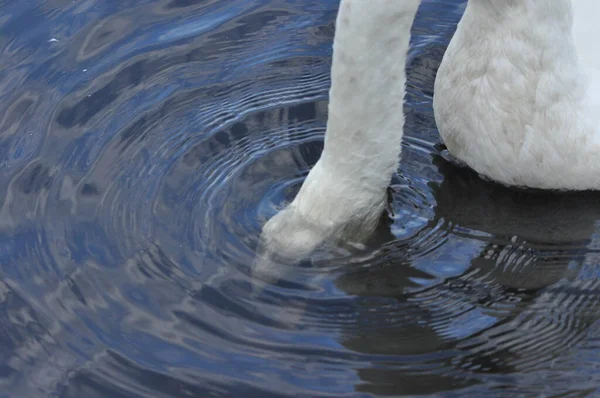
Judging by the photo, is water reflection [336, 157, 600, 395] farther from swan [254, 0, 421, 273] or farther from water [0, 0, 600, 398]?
swan [254, 0, 421, 273]

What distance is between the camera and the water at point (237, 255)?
4395 mm

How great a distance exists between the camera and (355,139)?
4188 mm

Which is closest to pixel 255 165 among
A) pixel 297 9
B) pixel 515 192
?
pixel 515 192

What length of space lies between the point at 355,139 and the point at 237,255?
964 mm

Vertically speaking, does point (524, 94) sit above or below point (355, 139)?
below

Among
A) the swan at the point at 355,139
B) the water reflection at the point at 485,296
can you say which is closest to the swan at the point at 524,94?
the water reflection at the point at 485,296

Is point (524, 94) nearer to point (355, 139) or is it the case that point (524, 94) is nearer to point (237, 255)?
point (355, 139)

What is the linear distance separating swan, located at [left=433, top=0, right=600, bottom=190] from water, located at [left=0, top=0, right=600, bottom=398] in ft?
0.82

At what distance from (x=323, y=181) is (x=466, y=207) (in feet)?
3.66

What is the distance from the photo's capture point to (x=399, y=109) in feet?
13.8

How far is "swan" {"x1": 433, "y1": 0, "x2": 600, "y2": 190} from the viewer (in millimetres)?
4738

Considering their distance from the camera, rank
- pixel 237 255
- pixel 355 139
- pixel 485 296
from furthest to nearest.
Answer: pixel 237 255 < pixel 485 296 < pixel 355 139

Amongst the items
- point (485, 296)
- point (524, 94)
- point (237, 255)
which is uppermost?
point (524, 94)

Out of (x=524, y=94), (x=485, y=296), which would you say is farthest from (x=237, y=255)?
(x=524, y=94)
